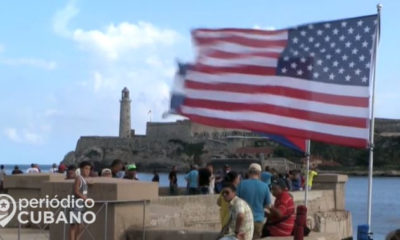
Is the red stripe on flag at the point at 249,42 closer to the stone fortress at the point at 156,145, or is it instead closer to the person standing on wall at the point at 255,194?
the person standing on wall at the point at 255,194

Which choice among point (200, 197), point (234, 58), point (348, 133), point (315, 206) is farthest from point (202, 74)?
point (315, 206)

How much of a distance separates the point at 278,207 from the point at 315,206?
11.8m

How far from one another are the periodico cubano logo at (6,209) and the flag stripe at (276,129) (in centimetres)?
326

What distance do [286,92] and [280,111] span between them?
312 millimetres

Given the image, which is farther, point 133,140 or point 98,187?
point 133,140

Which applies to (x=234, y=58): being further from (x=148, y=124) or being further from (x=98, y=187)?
(x=148, y=124)

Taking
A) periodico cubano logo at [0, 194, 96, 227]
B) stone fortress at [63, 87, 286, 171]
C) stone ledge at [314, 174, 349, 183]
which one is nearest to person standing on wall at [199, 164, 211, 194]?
stone ledge at [314, 174, 349, 183]

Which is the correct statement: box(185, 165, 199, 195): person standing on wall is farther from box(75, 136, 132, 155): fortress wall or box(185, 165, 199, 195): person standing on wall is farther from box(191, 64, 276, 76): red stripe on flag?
box(75, 136, 132, 155): fortress wall

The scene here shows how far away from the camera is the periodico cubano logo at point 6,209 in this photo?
44.4ft

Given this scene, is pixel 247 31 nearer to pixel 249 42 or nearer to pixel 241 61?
pixel 249 42

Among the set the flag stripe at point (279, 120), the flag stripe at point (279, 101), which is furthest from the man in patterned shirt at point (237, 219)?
the flag stripe at point (279, 101)

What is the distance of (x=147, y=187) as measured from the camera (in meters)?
12.1

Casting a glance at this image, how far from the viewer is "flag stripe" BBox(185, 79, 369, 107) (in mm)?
12484

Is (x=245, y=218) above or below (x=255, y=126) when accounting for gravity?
below
